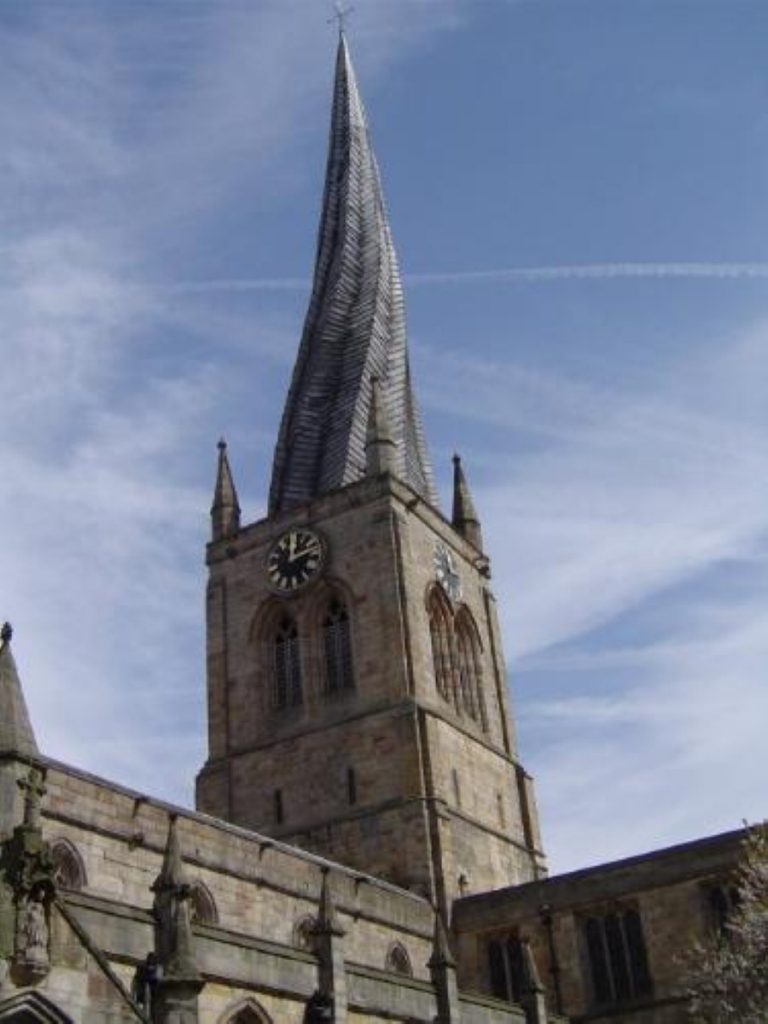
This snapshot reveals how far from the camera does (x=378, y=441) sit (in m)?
45.4

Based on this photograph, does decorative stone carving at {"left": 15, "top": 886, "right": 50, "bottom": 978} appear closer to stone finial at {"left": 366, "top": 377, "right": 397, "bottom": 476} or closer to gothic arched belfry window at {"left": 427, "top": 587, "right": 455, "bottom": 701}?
gothic arched belfry window at {"left": 427, "top": 587, "right": 455, "bottom": 701}

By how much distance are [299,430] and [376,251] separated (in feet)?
32.1

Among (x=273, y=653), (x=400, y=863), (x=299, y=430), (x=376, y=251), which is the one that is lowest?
(x=400, y=863)

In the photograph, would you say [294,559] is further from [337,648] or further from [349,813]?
[349,813]

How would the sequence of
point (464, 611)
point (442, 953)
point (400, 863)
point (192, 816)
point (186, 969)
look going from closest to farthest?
point (186, 969) → point (442, 953) → point (192, 816) → point (400, 863) → point (464, 611)

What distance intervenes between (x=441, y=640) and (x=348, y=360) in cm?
1238

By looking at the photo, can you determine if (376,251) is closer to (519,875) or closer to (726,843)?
(519,875)

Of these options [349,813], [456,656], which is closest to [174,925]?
[349,813]

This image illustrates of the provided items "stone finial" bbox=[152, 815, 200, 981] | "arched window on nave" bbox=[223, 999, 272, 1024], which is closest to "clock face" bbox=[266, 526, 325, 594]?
"arched window on nave" bbox=[223, 999, 272, 1024]

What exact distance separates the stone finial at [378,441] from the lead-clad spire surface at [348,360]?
619 millimetres

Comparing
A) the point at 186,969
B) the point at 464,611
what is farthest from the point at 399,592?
the point at 186,969

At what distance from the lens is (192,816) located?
31.0 metres

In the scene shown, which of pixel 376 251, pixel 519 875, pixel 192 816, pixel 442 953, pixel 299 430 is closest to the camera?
pixel 442 953

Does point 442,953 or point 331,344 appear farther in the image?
point 331,344
